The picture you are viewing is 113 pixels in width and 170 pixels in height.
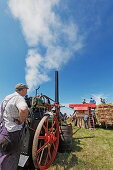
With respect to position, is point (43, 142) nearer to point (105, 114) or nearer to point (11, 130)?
point (11, 130)

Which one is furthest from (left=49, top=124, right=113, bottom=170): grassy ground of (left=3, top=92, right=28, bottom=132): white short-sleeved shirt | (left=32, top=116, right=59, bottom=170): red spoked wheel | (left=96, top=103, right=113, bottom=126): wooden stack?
(left=96, top=103, right=113, bottom=126): wooden stack

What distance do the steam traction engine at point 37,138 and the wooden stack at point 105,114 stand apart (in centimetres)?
634

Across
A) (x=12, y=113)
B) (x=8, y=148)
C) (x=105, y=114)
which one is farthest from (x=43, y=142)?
(x=105, y=114)

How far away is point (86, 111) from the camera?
36.0 feet

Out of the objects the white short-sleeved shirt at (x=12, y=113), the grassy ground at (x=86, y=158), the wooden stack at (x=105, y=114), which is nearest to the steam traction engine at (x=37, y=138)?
the grassy ground at (x=86, y=158)

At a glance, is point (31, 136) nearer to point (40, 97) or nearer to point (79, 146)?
point (40, 97)

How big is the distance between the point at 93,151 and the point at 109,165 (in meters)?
1.11

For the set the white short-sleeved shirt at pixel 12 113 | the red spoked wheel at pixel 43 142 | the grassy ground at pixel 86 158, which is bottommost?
the grassy ground at pixel 86 158

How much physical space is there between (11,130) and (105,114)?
909 cm

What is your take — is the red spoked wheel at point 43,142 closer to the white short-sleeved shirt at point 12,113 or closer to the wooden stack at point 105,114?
the white short-sleeved shirt at point 12,113

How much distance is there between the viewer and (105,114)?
9.76 m

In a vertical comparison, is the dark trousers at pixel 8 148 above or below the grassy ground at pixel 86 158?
above

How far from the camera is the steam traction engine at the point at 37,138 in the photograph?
3.02m

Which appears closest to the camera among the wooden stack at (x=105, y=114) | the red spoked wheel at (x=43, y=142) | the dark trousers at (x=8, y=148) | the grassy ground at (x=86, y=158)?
the dark trousers at (x=8, y=148)
